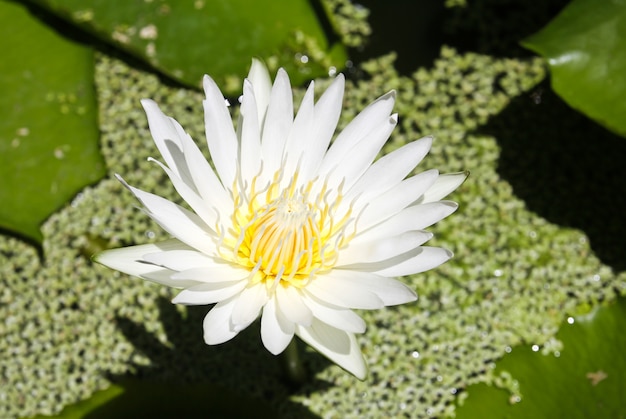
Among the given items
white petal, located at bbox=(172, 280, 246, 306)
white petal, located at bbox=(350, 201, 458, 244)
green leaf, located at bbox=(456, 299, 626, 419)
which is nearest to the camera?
white petal, located at bbox=(172, 280, 246, 306)

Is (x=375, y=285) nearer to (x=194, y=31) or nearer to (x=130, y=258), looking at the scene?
(x=130, y=258)

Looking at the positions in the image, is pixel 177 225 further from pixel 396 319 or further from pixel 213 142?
pixel 396 319

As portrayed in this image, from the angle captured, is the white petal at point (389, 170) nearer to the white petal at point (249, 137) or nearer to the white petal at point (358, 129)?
the white petal at point (358, 129)

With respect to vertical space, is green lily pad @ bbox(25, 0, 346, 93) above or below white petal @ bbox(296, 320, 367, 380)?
above

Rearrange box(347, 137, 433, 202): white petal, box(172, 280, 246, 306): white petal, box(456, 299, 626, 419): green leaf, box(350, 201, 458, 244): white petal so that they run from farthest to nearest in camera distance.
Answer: box(456, 299, 626, 419): green leaf < box(347, 137, 433, 202): white petal < box(350, 201, 458, 244): white petal < box(172, 280, 246, 306): white petal

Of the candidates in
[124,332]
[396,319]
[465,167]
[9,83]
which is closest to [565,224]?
[465,167]

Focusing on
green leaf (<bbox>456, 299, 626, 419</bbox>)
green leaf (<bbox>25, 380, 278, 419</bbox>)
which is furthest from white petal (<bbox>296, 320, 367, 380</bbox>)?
green leaf (<bbox>456, 299, 626, 419</bbox>)

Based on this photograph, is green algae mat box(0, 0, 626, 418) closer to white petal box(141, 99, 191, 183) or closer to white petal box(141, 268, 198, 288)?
white petal box(141, 268, 198, 288)
